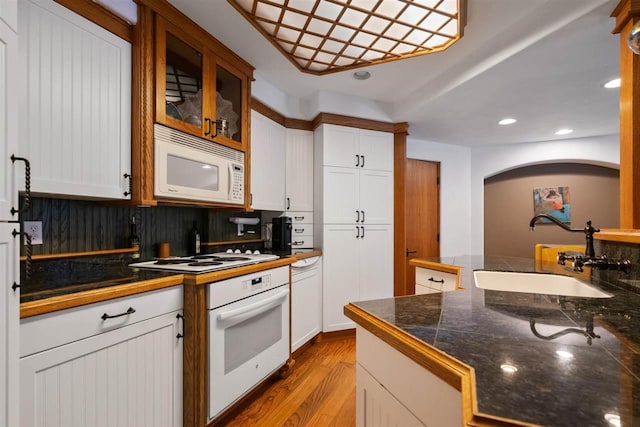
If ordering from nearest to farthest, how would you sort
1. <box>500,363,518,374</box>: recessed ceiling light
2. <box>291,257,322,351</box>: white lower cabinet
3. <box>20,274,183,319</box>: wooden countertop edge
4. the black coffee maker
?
<box>500,363,518,374</box>: recessed ceiling light
<box>20,274,183,319</box>: wooden countertop edge
<box>291,257,322,351</box>: white lower cabinet
the black coffee maker

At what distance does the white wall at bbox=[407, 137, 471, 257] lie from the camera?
4137 mm

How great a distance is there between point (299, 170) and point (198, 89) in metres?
1.29

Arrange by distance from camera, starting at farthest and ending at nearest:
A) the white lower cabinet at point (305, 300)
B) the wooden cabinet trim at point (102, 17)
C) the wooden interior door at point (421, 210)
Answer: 1. the wooden interior door at point (421, 210)
2. the white lower cabinet at point (305, 300)
3. the wooden cabinet trim at point (102, 17)

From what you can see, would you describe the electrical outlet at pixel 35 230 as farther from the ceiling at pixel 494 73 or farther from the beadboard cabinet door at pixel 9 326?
the ceiling at pixel 494 73

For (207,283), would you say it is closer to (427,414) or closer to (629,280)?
(427,414)

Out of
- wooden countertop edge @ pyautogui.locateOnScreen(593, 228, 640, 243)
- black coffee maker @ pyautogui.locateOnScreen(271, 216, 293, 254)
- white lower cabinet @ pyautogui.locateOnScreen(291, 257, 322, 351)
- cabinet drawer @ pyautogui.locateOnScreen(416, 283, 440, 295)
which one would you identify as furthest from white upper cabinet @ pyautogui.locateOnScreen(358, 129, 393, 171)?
wooden countertop edge @ pyautogui.locateOnScreen(593, 228, 640, 243)

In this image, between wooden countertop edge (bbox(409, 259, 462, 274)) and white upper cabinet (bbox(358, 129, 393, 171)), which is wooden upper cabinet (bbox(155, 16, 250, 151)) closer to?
white upper cabinet (bbox(358, 129, 393, 171))

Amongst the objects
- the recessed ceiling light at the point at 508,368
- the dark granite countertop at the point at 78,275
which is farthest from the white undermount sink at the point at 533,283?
the dark granite countertop at the point at 78,275

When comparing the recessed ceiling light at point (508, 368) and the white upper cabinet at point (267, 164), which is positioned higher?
the white upper cabinet at point (267, 164)

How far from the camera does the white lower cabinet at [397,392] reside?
574 mm

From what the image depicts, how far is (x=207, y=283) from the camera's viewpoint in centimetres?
151

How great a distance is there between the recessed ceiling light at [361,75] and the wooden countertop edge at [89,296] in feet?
6.86

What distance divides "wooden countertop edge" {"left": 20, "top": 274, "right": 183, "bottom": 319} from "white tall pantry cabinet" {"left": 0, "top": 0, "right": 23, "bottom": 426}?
0.45 feet

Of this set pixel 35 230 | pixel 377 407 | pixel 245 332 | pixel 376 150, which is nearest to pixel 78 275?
pixel 35 230
